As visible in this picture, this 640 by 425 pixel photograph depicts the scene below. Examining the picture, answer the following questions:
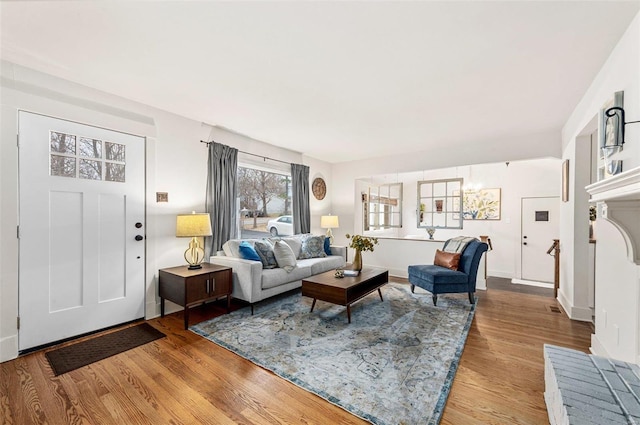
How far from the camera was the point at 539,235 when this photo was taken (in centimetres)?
527

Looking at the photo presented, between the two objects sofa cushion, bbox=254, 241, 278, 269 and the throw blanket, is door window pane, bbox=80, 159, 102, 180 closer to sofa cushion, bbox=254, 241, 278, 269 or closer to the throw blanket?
sofa cushion, bbox=254, 241, 278, 269

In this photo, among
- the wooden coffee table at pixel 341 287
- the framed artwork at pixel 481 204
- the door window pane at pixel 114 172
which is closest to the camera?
the door window pane at pixel 114 172

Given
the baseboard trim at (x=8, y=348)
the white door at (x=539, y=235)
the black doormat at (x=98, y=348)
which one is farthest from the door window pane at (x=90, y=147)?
the white door at (x=539, y=235)

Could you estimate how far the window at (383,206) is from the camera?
655cm

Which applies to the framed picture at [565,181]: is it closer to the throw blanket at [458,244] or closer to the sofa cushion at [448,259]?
the throw blanket at [458,244]

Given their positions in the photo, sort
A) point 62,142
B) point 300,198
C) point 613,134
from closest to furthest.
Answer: point 613,134, point 62,142, point 300,198

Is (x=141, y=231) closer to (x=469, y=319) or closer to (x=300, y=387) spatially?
(x=300, y=387)

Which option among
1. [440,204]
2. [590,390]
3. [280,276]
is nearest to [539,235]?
[440,204]

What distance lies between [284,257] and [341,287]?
3.66 feet

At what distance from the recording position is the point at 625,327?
1.95 m

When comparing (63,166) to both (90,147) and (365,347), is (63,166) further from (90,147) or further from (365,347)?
(365,347)

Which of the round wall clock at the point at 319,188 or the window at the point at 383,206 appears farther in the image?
the window at the point at 383,206

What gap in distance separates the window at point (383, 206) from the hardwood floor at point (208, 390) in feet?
13.3

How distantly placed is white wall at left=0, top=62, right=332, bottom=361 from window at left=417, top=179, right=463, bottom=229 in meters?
4.09
